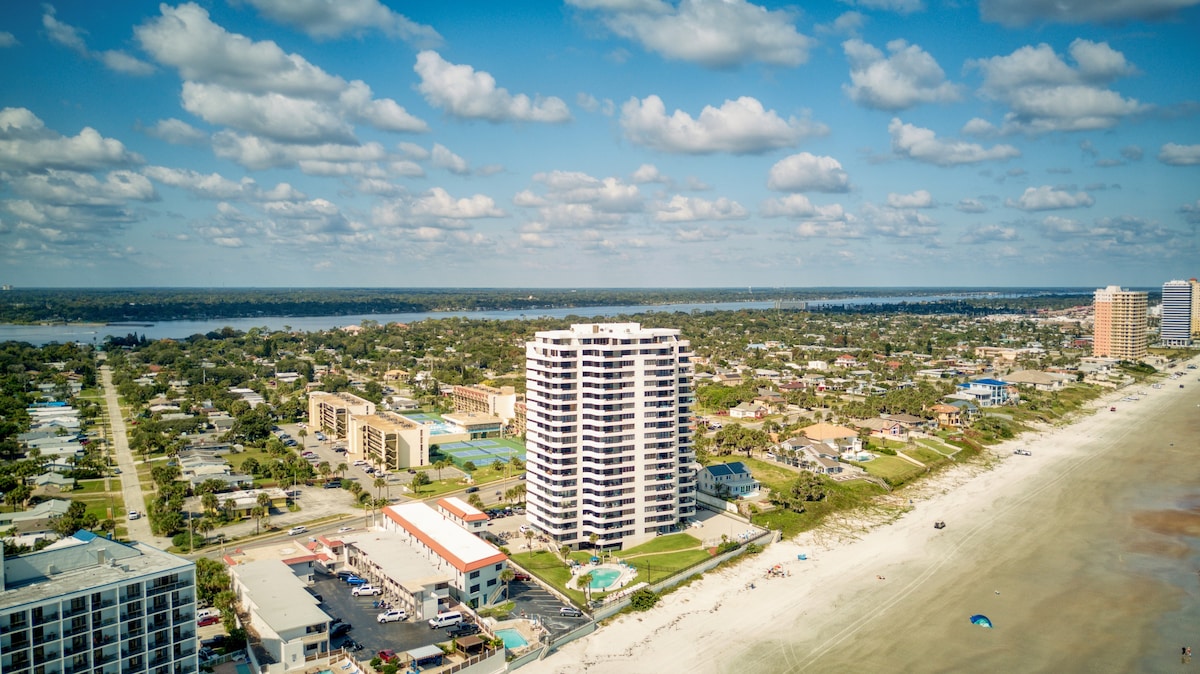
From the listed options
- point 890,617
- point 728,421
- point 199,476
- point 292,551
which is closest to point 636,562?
point 890,617

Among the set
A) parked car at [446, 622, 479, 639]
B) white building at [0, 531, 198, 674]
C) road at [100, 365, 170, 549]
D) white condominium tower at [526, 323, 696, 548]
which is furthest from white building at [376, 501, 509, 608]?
road at [100, 365, 170, 549]

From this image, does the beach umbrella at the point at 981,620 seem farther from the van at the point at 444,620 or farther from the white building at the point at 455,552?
the van at the point at 444,620

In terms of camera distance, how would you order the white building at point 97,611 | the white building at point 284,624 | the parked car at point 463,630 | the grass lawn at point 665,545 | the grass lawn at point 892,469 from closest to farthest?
the white building at point 97,611 < the white building at point 284,624 < the parked car at point 463,630 < the grass lawn at point 665,545 < the grass lawn at point 892,469

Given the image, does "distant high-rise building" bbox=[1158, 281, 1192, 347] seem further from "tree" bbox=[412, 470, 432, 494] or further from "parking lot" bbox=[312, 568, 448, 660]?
"parking lot" bbox=[312, 568, 448, 660]

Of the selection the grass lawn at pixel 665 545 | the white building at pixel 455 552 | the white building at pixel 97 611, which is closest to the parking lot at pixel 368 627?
the white building at pixel 455 552

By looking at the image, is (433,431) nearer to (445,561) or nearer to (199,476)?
(199,476)

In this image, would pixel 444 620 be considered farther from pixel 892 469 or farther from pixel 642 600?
pixel 892 469
